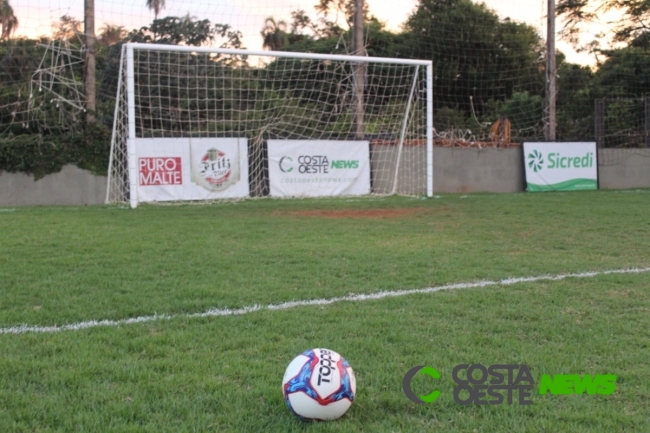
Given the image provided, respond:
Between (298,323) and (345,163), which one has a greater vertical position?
(345,163)

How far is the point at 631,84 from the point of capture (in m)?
28.8

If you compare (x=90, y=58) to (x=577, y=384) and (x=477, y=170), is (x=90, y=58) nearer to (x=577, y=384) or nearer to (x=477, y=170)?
(x=477, y=170)

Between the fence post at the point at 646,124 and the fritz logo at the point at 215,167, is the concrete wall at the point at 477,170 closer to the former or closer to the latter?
the fence post at the point at 646,124

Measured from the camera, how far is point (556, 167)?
1977 cm

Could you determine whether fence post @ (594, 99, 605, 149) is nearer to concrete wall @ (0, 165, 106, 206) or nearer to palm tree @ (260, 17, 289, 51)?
palm tree @ (260, 17, 289, 51)

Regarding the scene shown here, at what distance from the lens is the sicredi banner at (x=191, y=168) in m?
15.4

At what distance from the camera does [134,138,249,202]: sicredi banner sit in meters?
15.4

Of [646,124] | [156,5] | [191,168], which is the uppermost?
[156,5]

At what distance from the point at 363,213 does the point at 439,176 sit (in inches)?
303

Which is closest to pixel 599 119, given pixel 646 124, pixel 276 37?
pixel 646 124

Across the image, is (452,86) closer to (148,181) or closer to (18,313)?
(148,181)

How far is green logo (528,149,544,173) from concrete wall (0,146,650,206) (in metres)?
0.30

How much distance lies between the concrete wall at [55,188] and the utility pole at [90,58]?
5.48 feet

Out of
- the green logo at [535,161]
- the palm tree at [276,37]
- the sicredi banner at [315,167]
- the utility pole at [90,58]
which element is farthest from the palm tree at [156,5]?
the green logo at [535,161]
